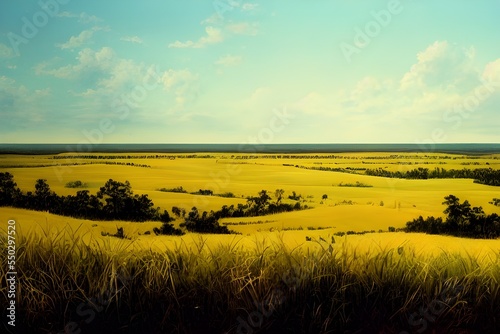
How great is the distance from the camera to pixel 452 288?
3.10 meters

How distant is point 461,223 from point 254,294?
1.74 meters

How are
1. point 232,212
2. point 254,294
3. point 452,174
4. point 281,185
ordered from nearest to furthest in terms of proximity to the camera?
point 254,294, point 232,212, point 281,185, point 452,174

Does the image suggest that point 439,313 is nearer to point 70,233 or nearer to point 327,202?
point 327,202

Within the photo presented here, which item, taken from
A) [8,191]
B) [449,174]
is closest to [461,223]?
[449,174]

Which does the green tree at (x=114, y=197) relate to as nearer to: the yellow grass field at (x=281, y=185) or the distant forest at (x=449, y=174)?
the yellow grass field at (x=281, y=185)

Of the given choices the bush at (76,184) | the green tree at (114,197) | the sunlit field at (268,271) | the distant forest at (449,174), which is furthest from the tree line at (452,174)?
the bush at (76,184)

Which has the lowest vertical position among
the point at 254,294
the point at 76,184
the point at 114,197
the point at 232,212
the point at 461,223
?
the point at 254,294

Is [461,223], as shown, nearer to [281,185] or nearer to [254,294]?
[281,185]

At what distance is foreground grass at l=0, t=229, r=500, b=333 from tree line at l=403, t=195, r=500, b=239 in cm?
44

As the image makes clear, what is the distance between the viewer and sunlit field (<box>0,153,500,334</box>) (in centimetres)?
304

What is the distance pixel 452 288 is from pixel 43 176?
315 cm

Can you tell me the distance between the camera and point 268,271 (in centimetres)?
310

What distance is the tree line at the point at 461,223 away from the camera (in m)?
3.61

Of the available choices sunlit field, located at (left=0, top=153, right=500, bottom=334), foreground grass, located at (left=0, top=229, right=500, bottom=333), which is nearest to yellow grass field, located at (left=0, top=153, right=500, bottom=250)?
sunlit field, located at (left=0, top=153, right=500, bottom=334)
